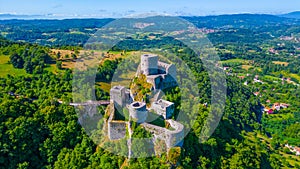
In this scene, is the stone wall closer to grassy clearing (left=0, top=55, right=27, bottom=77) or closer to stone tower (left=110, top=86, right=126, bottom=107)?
stone tower (left=110, top=86, right=126, bottom=107)

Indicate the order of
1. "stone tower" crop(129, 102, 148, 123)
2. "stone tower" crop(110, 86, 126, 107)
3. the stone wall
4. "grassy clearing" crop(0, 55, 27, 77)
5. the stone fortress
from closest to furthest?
the stone fortress, "stone tower" crop(129, 102, 148, 123), the stone wall, "stone tower" crop(110, 86, 126, 107), "grassy clearing" crop(0, 55, 27, 77)

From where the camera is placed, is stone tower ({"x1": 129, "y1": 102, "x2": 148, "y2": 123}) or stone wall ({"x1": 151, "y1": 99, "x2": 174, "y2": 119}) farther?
stone wall ({"x1": 151, "y1": 99, "x2": 174, "y2": 119})

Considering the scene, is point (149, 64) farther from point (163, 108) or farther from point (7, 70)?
point (7, 70)

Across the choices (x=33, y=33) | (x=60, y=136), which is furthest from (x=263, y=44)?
(x=60, y=136)

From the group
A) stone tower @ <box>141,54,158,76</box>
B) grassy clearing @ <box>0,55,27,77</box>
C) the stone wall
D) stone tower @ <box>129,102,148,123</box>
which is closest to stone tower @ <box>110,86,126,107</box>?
the stone wall

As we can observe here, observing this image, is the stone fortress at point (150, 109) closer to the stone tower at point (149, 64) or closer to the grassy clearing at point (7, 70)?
the stone tower at point (149, 64)

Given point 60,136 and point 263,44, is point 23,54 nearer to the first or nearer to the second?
point 60,136

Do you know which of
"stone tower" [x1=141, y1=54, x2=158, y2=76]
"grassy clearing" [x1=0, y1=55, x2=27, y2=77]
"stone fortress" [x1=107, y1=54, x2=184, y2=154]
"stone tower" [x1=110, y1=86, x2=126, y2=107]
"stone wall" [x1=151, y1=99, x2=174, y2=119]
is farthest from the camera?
"grassy clearing" [x1=0, y1=55, x2=27, y2=77]

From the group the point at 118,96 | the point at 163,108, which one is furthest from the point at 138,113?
the point at 118,96
